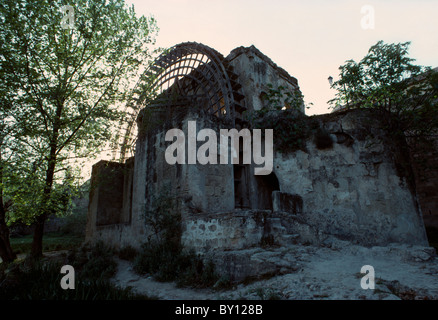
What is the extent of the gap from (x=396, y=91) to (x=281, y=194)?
16.0ft

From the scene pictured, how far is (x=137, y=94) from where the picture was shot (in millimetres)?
9453

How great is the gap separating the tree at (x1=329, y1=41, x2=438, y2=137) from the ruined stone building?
55 cm

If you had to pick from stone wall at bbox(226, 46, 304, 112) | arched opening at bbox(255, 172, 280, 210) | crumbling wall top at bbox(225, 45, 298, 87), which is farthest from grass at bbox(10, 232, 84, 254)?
crumbling wall top at bbox(225, 45, 298, 87)

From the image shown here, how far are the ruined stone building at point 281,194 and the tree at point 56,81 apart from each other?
1.94 metres

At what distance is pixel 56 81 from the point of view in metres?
7.63

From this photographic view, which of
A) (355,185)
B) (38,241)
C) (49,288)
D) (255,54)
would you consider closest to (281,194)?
(355,185)

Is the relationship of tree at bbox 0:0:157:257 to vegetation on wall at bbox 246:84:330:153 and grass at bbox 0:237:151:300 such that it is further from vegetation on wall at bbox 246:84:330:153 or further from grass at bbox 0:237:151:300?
vegetation on wall at bbox 246:84:330:153

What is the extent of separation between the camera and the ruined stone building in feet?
18.7

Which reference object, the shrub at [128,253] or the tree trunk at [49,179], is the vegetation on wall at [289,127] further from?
the tree trunk at [49,179]

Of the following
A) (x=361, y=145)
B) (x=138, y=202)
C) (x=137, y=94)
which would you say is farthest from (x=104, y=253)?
(x=361, y=145)

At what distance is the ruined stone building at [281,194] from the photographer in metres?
5.69
